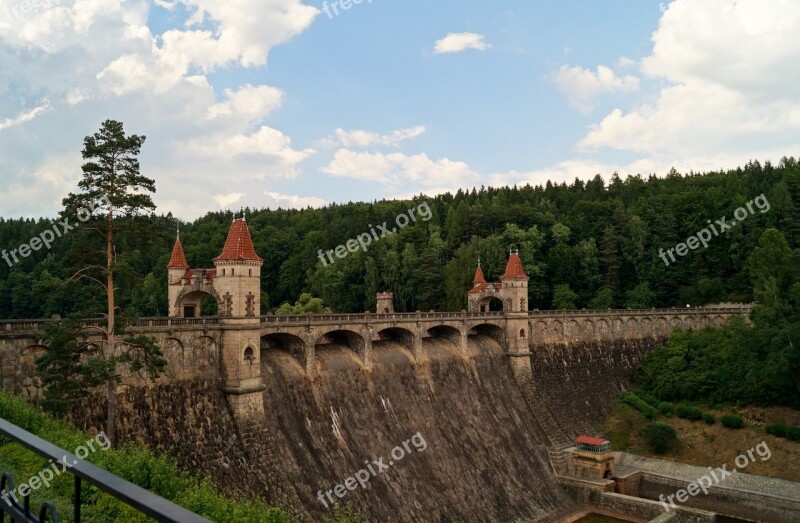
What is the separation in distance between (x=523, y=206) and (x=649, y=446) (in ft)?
180

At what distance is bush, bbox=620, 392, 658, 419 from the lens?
213 feet

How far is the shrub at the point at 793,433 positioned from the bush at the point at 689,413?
7752mm

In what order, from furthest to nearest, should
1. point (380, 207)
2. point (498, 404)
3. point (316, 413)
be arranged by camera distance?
point (380, 207) < point (498, 404) < point (316, 413)

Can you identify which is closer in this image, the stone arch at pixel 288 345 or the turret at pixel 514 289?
the stone arch at pixel 288 345

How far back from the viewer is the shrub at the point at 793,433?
55.9 meters

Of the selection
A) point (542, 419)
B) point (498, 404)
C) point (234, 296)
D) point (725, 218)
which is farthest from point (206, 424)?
point (725, 218)

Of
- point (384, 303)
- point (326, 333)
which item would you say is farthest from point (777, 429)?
point (326, 333)

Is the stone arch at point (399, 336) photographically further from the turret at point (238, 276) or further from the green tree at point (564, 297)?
the green tree at point (564, 297)

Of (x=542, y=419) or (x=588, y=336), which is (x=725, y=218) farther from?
(x=542, y=419)

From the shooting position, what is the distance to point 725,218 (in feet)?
330

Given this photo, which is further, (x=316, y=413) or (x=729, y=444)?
(x=729, y=444)

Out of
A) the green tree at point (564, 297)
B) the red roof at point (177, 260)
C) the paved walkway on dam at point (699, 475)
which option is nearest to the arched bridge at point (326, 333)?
the red roof at point (177, 260)

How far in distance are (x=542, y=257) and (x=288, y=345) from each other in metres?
64.7

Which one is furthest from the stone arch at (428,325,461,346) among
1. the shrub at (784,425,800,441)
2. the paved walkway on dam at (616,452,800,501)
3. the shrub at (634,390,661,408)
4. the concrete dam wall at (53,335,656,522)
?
the shrub at (784,425,800,441)
